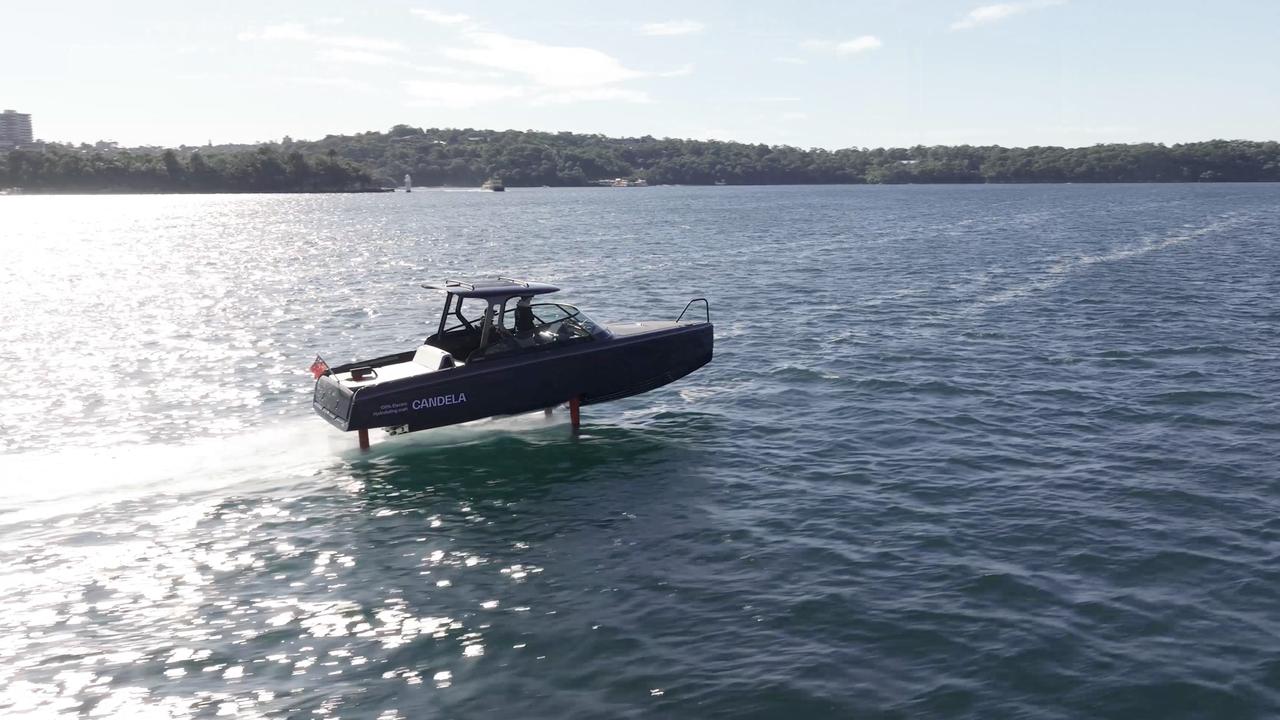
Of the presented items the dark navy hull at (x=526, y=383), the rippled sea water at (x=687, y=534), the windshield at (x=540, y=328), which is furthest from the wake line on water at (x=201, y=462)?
the windshield at (x=540, y=328)

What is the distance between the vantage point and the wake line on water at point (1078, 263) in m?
39.7

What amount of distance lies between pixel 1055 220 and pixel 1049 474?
92.2 m

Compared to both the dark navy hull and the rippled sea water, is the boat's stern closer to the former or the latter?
the dark navy hull

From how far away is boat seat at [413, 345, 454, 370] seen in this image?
1900 cm

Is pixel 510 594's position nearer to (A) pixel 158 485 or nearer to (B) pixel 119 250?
(A) pixel 158 485

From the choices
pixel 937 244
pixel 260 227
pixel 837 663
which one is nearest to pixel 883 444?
pixel 837 663

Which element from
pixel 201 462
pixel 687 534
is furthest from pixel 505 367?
pixel 687 534

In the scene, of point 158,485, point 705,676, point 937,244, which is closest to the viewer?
point 705,676

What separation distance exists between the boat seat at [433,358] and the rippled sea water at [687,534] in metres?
1.58

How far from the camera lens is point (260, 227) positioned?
11144 centimetres

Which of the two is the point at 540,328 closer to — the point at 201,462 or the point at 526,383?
the point at 526,383

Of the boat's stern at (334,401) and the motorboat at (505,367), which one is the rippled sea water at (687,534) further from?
the motorboat at (505,367)

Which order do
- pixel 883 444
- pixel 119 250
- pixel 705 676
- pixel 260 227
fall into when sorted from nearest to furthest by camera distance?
1. pixel 705 676
2. pixel 883 444
3. pixel 119 250
4. pixel 260 227

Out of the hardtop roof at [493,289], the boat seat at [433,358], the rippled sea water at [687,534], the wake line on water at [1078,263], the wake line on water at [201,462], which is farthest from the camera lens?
the wake line on water at [1078,263]
